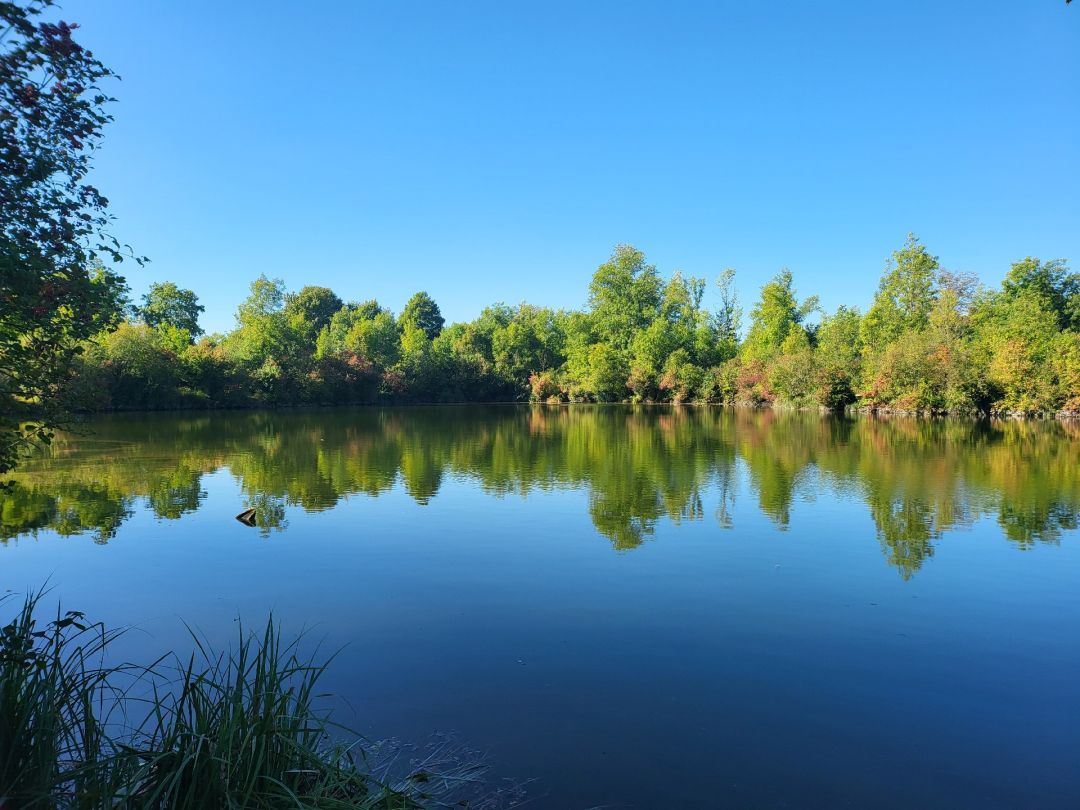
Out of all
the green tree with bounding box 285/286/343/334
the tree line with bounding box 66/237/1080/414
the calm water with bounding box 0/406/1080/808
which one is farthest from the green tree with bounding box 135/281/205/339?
the calm water with bounding box 0/406/1080/808

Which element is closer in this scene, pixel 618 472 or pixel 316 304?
pixel 618 472

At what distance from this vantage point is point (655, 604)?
8180 mm

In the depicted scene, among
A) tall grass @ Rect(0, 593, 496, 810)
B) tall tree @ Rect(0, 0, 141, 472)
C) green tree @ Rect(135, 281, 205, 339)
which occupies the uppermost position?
green tree @ Rect(135, 281, 205, 339)

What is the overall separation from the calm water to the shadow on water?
157 mm

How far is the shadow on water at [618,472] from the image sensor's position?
13.1 metres

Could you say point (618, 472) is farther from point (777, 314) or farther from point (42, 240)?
point (777, 314)

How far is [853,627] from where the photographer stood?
24.3 feet

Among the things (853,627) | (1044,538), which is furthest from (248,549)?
(1044,538)

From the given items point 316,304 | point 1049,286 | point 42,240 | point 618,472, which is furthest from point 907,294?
point 316,304

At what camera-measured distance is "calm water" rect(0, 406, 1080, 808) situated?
16.1ft

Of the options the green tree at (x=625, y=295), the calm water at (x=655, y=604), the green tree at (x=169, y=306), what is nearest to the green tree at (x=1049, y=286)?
the green tree at (x=625, y=295)

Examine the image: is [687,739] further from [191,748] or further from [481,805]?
[191,748]

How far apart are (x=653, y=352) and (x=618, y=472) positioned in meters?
50.7

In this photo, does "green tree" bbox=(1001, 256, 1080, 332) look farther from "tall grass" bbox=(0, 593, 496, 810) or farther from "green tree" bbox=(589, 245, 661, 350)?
"tall grass" bbox=(0, 593, 496, 810)
